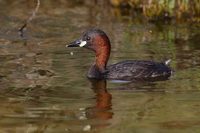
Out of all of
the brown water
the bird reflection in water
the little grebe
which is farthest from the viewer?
the little grebe

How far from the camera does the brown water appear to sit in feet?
31.3

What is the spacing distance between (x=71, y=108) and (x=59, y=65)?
309 centimetres

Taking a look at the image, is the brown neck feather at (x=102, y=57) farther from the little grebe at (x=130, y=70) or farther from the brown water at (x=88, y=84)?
the brown water at (x=88, y=84)

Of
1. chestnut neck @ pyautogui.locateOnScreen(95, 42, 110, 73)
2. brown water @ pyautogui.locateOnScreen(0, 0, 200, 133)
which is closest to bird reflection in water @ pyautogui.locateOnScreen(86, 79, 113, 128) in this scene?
brown water @ pyautogui.locateOnScreen(0, 0, 200, 133)

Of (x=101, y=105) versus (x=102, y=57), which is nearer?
(x=101, y=105)

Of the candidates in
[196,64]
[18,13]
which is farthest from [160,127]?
[18,13]

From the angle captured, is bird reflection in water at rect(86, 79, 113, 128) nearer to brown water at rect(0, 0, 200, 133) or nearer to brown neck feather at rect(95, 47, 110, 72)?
brown water at rect(0, 0, 200, 133)

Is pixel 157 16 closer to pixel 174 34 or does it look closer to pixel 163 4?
pixel 163 4

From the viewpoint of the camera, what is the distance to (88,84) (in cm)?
1203

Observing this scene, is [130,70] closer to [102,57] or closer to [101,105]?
[102,57]

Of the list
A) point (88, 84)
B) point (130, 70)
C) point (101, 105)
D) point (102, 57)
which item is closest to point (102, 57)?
point (102, 57)

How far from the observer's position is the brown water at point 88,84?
9.55 m

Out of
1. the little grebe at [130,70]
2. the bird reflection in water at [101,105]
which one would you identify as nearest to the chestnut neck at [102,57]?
the little grebe at [130,70]

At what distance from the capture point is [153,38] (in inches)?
650
